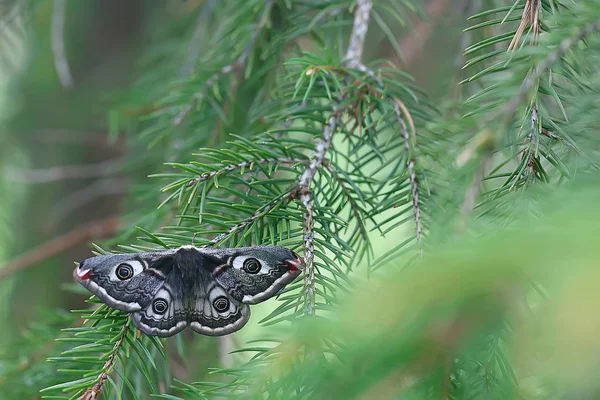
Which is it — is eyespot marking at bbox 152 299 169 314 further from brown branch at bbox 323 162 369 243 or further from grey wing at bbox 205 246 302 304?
brown branch at bbox 323 162 369 243

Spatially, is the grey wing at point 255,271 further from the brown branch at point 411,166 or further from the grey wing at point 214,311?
the brown branch at point 411,166

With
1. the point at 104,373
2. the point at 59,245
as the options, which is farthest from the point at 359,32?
Answer: the point at 59,245

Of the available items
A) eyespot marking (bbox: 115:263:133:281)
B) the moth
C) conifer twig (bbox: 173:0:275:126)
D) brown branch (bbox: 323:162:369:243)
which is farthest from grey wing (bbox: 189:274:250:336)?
conifer twig (bbox: 173:0:275:126)

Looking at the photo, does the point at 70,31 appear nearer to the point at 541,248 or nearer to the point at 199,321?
the point at 199,321

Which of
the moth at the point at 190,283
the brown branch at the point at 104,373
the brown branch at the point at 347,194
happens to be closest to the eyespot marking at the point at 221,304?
the moth at the point at 190,283

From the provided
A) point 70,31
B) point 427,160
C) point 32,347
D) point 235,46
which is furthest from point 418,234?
point 70,31

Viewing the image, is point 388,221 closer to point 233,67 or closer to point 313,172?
point 313,172
